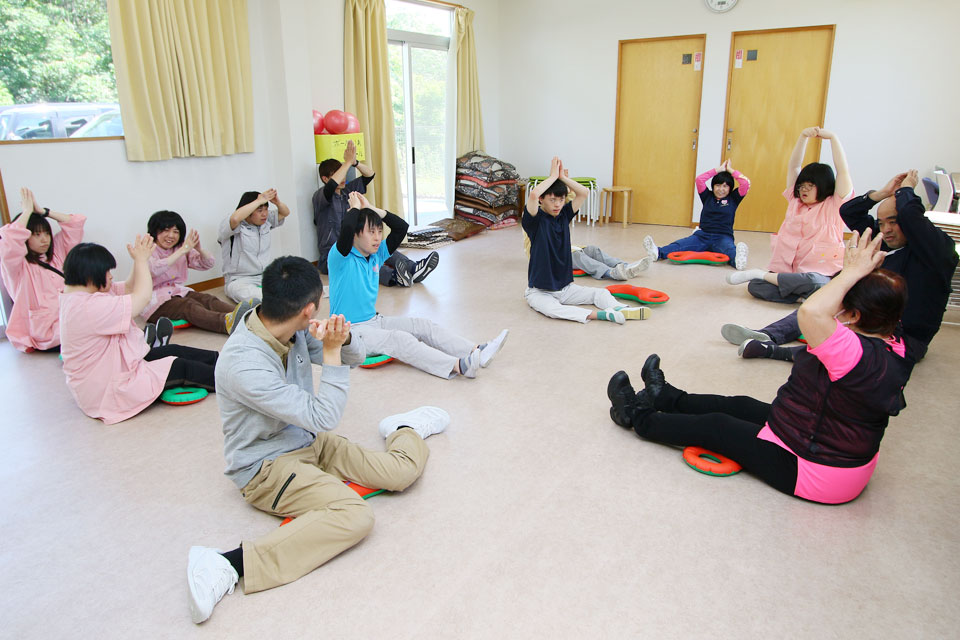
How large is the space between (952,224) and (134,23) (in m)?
5.28

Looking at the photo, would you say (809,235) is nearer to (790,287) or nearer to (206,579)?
(790,287)

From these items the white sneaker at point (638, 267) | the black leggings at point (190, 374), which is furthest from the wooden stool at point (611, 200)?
the black leggings at point (190, 374)

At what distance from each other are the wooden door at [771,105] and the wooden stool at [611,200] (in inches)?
44.9

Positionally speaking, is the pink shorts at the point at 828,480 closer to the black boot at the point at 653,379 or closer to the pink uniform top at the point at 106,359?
the black boot at the point at 653,379

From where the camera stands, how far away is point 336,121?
559cm

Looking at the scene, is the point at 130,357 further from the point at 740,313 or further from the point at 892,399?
the point at 740,313

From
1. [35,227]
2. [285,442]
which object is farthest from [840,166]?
[35,227]

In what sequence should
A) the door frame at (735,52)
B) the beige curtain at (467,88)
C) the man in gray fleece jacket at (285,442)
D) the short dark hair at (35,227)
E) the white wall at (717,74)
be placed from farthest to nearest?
the beige curtain at (467,88) < the door frame at (735,52) < the white wall at (717,74) < the short dark hair at (35,227) < the man in gray fleece jacket at (285,442)

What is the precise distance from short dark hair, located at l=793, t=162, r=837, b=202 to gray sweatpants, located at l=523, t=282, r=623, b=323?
154 cm

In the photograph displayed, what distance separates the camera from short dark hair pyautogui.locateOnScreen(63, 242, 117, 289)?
277cm

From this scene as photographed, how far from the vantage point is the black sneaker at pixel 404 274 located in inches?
203

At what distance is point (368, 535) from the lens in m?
2.11

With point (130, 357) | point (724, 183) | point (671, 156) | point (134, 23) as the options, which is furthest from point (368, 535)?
point (671, 156)

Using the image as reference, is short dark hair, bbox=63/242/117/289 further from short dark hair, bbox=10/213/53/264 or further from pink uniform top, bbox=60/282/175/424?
short dark hair, bbox=10/213/53/264
